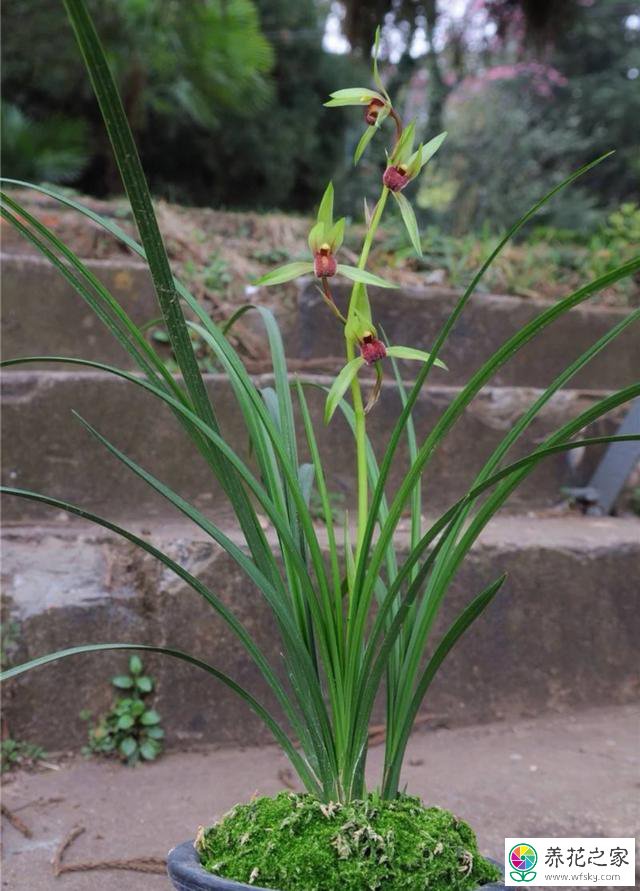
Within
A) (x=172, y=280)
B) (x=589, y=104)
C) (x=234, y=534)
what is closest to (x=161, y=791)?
(x=234, y=534)

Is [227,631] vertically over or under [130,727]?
over

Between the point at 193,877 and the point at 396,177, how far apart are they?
0.66 m

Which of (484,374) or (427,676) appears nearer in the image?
(484,374)

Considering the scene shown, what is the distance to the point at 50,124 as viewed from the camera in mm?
5777

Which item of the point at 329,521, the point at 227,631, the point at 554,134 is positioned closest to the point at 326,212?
the point at 329,521

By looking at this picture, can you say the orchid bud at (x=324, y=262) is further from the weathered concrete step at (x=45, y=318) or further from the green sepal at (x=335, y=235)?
the weathered concrete step at (x=45, y=318)

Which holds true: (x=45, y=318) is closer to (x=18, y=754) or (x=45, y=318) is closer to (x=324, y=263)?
(x=18, y=754)

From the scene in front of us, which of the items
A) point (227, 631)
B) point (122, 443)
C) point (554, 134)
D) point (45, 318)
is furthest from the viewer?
point (554, 134)

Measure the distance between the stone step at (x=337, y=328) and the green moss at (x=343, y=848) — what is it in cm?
163

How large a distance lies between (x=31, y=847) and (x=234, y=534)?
0.69 m

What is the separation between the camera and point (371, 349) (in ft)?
2.78

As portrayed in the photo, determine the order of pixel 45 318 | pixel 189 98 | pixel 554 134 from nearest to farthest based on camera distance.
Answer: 1. pixel 45 318
2. pixel 189 98
3. pixel 554 134

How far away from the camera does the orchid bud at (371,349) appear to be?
33.2 inches

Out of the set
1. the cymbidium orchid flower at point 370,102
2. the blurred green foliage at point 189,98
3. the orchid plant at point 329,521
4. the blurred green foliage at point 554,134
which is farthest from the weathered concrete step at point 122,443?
the blurred green foliage at point 554,134
